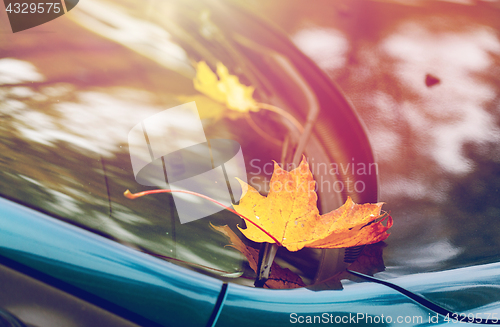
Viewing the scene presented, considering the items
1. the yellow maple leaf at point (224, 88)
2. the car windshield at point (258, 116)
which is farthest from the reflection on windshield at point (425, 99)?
the yellow maple leaf at point (224, 88)

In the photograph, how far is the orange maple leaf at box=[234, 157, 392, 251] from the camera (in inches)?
16.7

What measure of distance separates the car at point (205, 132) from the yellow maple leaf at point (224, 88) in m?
0.01

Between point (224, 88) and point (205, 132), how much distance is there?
8cm

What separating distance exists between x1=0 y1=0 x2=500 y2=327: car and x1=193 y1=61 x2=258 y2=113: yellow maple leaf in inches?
0.5

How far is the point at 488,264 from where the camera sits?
0.43 meters

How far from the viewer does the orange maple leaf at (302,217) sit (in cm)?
42

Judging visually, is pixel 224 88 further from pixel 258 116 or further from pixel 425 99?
pixel 425 99

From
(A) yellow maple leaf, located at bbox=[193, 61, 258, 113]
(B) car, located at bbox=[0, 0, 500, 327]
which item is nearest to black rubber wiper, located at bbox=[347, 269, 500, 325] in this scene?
(B) car, located at bbox=[0, 0, 500, 327]

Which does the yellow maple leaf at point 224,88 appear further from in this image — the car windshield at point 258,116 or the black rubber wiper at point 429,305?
the black rubber wiper at point 429,305

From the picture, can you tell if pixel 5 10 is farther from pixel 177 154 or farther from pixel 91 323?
pixel 91 323

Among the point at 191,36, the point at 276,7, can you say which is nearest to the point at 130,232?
the point at 191,36

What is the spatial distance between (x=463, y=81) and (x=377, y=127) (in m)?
0.18

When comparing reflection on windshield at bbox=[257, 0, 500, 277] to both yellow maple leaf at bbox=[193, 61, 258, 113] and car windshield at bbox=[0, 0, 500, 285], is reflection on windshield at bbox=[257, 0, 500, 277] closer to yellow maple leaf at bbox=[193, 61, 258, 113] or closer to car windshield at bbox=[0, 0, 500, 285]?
car windshield at bbox=[0, 0, 500, 285]

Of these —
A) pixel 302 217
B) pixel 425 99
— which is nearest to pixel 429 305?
pixel 302 217
